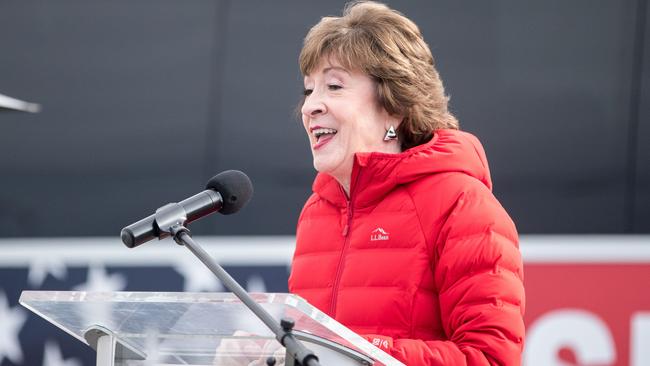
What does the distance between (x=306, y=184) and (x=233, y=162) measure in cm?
29

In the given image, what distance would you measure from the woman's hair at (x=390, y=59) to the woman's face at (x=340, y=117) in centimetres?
3

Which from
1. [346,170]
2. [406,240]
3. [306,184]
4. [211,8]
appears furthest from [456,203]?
[211,8]

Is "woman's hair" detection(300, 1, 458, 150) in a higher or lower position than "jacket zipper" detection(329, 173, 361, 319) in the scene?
higher

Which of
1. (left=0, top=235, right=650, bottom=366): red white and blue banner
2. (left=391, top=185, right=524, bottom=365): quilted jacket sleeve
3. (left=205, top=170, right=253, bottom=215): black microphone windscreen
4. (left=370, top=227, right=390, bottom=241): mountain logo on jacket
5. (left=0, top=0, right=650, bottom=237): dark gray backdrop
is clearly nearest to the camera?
(left=205, top=170, right=253, bottom=215): black microphone windscreen

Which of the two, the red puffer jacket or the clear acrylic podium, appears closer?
the clear acrylic podium

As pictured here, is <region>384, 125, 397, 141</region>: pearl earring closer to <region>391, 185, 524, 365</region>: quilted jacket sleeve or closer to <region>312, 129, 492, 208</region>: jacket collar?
<region>312, 129, 492, 208</region>: jacket collar

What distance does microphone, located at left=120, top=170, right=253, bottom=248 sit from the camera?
193 cm

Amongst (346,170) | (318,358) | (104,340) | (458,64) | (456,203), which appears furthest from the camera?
(458,64)

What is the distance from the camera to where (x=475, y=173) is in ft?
8.18

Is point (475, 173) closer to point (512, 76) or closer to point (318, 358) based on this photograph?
point (318, 358)

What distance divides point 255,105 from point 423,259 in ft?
6.37

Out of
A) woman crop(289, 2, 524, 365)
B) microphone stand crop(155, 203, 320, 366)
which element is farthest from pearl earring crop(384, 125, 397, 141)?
microphone stand crop(155, 203, 320, 366)

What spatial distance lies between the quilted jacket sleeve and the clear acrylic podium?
1.29 ft

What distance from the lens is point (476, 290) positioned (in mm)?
2234
